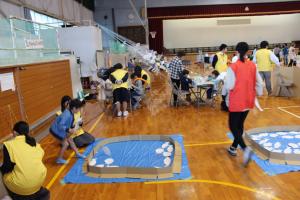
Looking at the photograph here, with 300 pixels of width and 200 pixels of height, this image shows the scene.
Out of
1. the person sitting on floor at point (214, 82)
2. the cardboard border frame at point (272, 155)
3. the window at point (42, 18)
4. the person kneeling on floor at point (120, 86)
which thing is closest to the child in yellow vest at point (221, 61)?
the person sitting on floor at point (214, 82)

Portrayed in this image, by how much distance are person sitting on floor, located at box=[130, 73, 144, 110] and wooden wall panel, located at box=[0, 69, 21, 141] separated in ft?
10.3

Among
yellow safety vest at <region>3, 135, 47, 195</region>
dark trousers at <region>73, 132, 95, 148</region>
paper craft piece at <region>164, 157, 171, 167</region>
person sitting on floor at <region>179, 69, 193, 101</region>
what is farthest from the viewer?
person sitting on floor at <region>179, 69, 193, 101</region>

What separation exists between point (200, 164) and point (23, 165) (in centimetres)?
224

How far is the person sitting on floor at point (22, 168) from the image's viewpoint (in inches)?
92.7

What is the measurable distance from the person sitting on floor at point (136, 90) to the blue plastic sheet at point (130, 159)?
244cm

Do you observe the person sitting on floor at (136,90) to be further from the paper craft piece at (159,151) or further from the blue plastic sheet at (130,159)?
the paper craft piece at (159,151)

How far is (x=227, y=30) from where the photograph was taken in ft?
76.9

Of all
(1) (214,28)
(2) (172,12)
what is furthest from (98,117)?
(1) (214,28)

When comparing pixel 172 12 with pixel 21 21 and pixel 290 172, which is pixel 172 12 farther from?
pixel 290 172

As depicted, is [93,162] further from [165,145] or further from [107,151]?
[165,145]

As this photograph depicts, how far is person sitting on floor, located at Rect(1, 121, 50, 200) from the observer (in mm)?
2354

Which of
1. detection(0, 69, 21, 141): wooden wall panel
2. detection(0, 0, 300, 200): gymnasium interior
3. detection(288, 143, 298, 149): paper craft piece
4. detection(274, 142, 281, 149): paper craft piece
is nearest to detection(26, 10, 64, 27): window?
detection(0, 0, 300, 200): gymnasium interior

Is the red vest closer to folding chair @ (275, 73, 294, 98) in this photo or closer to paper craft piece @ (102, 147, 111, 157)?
paper craft piece @ (102, 147, 111, 157)

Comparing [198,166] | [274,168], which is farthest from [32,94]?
[274,168]
